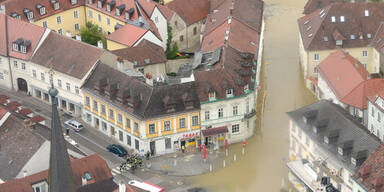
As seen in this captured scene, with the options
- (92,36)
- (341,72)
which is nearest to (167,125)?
(341,72)

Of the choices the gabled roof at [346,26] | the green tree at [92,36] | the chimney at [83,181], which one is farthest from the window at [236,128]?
the green tree at [92,36]

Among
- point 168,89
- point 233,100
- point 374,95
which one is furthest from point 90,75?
point 374,95

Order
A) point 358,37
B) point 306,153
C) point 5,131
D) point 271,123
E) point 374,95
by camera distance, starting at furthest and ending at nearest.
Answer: point 358,37 → point 271,123 → point 374,95 → point 306,153 → point 5,131

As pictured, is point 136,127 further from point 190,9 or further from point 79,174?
point 190,9

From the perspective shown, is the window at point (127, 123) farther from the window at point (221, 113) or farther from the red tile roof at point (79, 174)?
the red tile roof at point (79, 174)

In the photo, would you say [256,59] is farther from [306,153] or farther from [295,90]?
[306,153]
